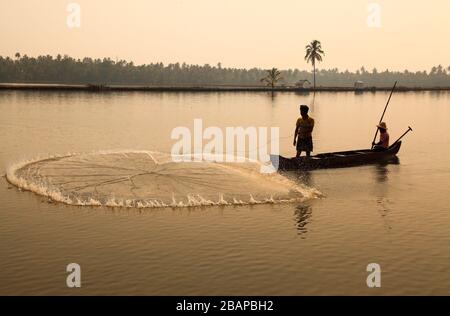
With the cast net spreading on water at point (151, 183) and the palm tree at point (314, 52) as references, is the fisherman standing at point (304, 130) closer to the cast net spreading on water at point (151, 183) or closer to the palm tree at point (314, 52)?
the cast net spreading on water at point (151, 183)

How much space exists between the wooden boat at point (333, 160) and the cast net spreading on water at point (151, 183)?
3.40 feet

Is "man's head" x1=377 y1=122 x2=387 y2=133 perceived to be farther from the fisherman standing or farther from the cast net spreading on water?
the cast net spreading on water

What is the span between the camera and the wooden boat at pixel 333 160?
20.8 metres

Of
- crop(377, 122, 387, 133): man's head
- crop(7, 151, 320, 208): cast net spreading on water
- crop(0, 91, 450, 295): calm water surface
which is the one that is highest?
crop(377, 122, 387, 133): man's head

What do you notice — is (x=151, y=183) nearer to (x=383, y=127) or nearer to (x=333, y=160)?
(x=333, y=160)

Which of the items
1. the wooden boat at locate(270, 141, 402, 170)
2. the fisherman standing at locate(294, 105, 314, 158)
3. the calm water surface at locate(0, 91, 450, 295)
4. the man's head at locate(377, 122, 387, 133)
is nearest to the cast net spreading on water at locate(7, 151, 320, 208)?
the calm water surface at locate(0, 91, 450, 295)

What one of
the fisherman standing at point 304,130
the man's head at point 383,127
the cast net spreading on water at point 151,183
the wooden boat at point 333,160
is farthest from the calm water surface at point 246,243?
the man's head at point 383,127

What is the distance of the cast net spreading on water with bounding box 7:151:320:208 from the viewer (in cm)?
1567

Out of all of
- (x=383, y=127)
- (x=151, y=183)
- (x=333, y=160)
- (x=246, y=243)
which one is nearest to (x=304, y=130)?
(x=333, y=160)

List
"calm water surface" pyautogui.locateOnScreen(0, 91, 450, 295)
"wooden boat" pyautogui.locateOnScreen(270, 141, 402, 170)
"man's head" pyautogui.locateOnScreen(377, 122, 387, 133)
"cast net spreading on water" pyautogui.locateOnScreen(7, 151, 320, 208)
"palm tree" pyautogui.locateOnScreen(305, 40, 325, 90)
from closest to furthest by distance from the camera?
1. "calm water surface" pyautogui.locateOnScreen(0, 91, 450, 295)
2. "cast net spreading on water" pyautogui.locateOnScreen(7, 151, 320, 208)
3. "wooden boat" pyautogui.locateOnScreen(270, 141, 402, 170)
4. "man's head" pyautogui.locateOnScreen(377, 122, 387, 133)
5. "palm tree" pyautogui.locateOnScreen(305, 40, 325, 90)

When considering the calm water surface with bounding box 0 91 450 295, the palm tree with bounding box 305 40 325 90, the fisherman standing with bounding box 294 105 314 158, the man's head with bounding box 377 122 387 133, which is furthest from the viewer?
the palm tree with bounding box 305 40 325 90

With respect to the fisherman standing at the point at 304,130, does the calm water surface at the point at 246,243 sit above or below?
below

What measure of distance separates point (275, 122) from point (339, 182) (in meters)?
33.3

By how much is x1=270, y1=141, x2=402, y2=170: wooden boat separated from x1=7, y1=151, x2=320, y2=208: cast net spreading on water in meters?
1.04
